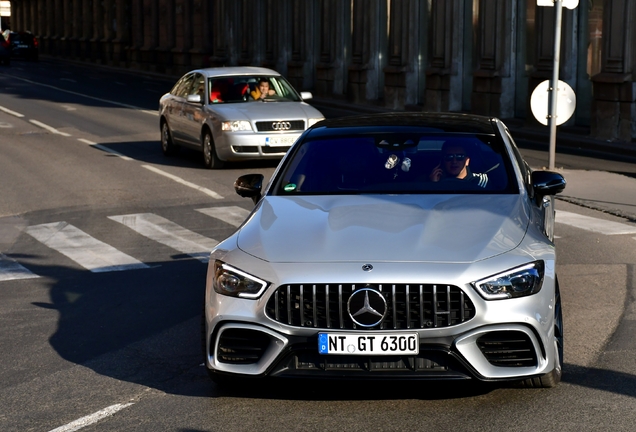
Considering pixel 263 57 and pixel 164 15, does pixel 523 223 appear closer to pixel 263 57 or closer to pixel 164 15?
pixel 263 57

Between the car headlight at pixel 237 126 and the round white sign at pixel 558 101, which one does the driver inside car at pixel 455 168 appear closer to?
the round white sign at pixel 558 101

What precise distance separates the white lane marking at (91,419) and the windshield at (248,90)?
13222 mm

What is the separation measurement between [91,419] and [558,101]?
11.8 m

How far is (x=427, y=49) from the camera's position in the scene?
117ft

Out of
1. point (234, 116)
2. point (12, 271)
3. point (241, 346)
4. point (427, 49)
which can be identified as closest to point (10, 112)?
point (427, 49)

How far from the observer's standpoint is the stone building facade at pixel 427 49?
2516 cm

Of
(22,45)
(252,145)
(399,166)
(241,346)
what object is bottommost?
(252,145)

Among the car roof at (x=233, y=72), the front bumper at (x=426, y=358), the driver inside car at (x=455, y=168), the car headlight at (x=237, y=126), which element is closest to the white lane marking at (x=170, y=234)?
the driver inside car at (x=455, y=168)

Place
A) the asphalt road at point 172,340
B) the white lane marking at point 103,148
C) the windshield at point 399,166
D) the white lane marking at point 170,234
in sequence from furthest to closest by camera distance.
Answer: the white lane marking at point 103,148 → the white lane marking at point 170,234 → the windshield at point 399,166 → the asphalt road at point 172,340

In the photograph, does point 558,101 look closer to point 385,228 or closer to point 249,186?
point 249,186

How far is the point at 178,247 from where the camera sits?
11469 mm

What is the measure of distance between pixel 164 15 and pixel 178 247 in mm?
53627

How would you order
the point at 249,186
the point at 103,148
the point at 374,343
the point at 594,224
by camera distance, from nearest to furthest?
the point at 374,343, the point at 249,186, the point at 594,224, the point at 103,148

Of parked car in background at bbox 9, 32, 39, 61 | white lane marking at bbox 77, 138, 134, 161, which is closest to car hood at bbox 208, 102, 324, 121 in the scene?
white lane marking at bbox 77, 138, 134, 161
